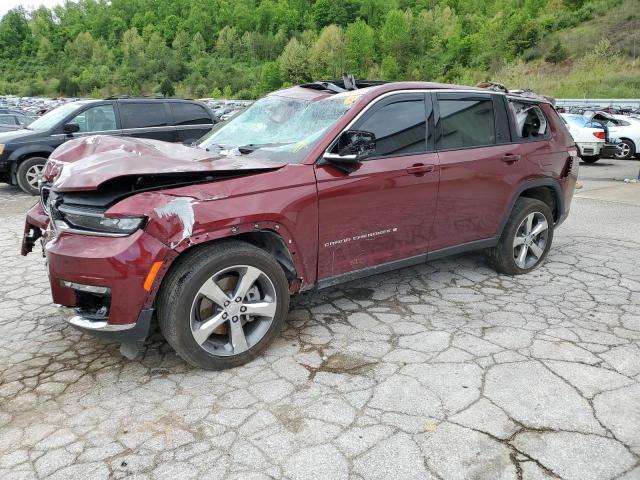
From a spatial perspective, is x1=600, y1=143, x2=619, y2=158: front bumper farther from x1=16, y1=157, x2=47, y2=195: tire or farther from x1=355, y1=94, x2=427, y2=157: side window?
x1=16, y1=157, x2=47, y2=195: tire

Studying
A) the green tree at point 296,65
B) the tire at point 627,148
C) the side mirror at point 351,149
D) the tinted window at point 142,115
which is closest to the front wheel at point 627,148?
the tire at point 627,148

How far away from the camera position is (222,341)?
335cm

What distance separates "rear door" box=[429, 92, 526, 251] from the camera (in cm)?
425

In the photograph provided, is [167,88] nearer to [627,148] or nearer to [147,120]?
[627,148]

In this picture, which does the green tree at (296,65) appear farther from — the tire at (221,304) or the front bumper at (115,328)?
the front bumper at (115,328)

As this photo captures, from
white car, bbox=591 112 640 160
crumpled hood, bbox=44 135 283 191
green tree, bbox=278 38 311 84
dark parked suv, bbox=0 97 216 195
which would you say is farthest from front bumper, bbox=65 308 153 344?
green tree, bbox=278 38 311 84

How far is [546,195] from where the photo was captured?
529 centimetres

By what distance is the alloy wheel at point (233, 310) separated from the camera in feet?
10.3

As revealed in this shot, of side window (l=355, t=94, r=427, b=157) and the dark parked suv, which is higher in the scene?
side window (l=355, t=94, r=427, b=157)

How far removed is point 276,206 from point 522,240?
109 inches

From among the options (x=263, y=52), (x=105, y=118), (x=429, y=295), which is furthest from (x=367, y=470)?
(x=263, y=52)

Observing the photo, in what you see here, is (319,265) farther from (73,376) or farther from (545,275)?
(545,275)

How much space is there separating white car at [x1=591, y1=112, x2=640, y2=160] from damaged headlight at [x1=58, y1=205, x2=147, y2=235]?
52.8ft

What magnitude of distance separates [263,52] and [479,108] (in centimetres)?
13269
